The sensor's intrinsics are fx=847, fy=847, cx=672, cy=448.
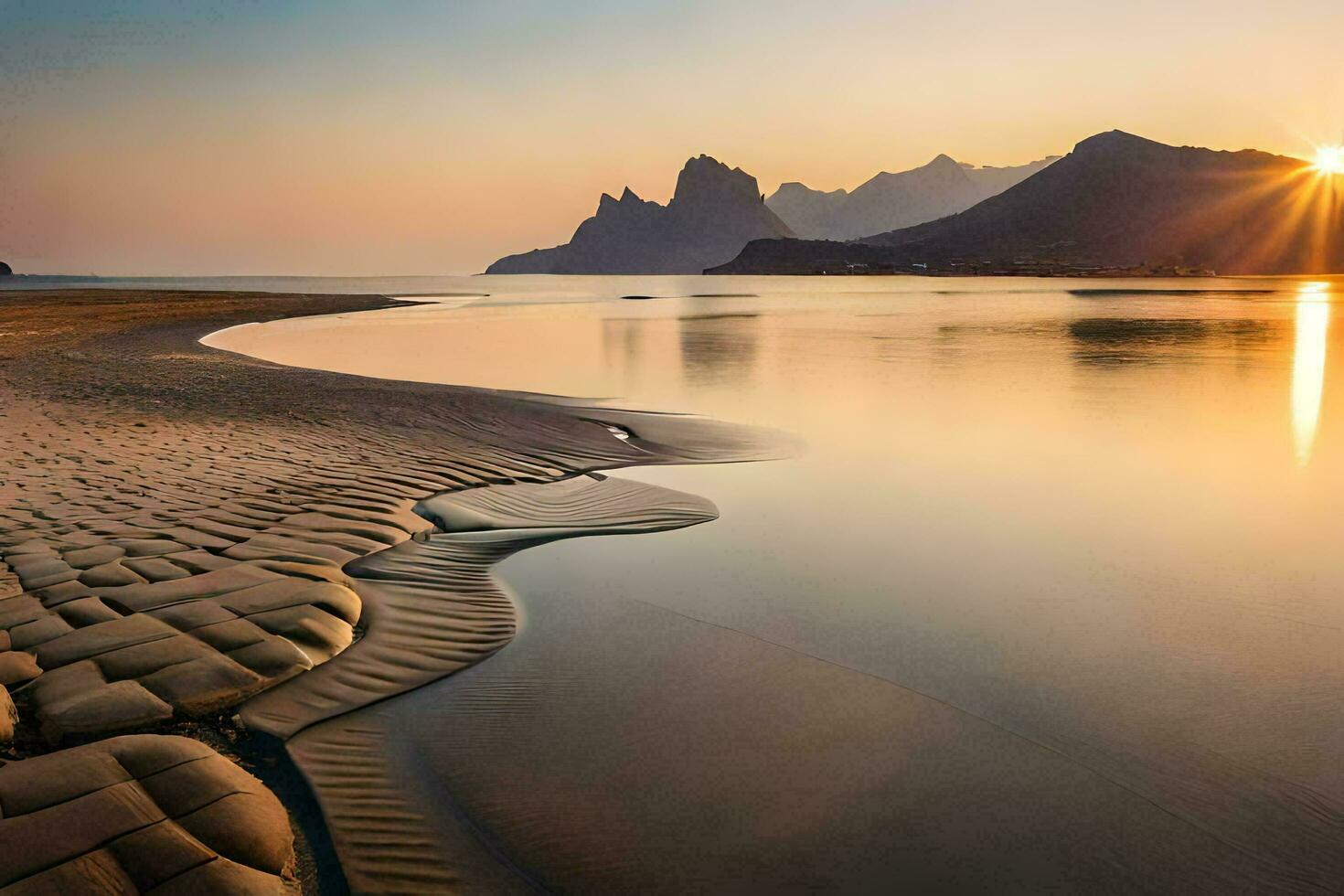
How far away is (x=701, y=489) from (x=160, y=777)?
8.04 meters

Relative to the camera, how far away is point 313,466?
11.3m

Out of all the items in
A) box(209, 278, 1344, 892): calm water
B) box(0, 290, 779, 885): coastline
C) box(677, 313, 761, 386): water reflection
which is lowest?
box(209, 278, 1344, 892): calm water

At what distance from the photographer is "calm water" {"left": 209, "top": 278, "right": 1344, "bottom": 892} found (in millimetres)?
4035

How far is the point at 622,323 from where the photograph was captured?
52750 mm

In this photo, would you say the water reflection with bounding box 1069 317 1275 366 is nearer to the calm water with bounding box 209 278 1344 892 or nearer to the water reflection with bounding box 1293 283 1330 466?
the water reflection with bounding box 1293 283 1330 466

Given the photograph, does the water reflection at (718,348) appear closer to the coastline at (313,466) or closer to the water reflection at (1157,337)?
the coastline at (313,466)

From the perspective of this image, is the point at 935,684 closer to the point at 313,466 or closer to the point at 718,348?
the point at 313,466

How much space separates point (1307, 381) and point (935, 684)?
23913mm

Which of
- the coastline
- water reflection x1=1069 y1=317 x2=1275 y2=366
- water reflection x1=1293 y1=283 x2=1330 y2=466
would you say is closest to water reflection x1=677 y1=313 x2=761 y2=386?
the coastline

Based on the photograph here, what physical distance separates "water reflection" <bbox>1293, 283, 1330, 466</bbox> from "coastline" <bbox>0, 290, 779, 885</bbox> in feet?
33.8

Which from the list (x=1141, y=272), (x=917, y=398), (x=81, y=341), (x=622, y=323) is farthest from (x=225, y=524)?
(x=1141, y=272)

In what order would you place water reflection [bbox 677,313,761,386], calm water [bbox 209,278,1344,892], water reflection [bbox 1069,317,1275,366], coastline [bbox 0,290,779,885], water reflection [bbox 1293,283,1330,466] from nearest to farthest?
calm water [bbox 209,278,1344,892], coastline [bbox 0,290,779,885], water reflection [bbox 1293,283,1330,466], water reflection [bbox 677,313,761,386], water reflection [bbox 1069,317,1275,366]

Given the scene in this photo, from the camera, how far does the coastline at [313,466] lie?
21.2 ft

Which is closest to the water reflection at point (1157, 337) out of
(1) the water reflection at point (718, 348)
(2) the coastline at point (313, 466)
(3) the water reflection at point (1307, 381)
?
(3) the water reflection at point (1307, 381)
